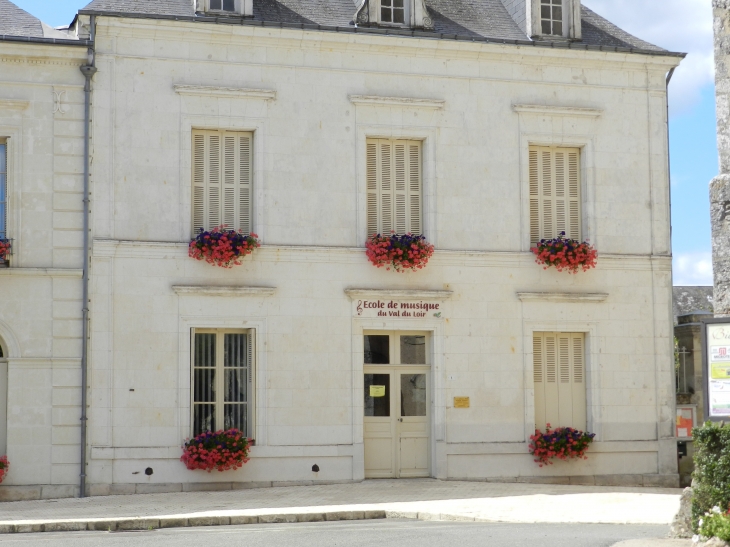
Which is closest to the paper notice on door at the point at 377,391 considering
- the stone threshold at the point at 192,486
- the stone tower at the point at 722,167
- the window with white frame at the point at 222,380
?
the stone threshold at the point at 192,486

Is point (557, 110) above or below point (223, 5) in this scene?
below

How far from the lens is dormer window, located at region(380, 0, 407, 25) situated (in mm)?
20797

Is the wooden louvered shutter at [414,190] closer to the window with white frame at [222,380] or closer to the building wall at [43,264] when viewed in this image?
the window with white frame at [222,380]

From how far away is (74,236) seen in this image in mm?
18922

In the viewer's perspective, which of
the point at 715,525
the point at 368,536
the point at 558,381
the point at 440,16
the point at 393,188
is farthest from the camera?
the point at 440,16

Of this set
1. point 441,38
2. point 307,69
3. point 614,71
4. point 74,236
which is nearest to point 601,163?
point 614,71

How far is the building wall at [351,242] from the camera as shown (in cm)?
1914

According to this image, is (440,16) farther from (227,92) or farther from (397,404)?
(397,404)

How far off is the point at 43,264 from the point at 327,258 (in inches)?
175

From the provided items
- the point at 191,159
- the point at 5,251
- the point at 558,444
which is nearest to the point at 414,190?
the point at 191,159

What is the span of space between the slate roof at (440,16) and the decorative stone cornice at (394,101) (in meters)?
1.12

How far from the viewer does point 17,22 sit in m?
19.9

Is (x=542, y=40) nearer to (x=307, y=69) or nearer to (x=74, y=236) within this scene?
(x=307, y=69)

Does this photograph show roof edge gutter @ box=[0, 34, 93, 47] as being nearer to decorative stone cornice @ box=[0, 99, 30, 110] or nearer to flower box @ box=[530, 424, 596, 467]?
decorative stone cornice @ box=[0, 99, 30, 110]
